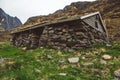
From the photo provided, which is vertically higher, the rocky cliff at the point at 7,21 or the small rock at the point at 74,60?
the rocky cliff at the point at 7,21

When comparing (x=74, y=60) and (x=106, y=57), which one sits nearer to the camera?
(x=74, y=60)

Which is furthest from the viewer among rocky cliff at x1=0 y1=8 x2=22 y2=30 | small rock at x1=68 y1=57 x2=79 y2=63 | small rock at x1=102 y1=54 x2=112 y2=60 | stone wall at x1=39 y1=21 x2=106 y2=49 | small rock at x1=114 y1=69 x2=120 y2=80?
rocky cliff at x1=0 y1=8 x2=22 y2=30

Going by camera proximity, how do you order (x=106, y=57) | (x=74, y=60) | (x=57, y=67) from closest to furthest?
(x=57, y=67) → (x=74, y=60) → (x=106, y=57)

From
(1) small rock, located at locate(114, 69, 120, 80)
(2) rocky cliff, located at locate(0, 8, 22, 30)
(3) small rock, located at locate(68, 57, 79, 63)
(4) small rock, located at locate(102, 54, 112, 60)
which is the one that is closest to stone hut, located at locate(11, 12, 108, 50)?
(4) small rock, located at locate(102, 54, 112, 60)

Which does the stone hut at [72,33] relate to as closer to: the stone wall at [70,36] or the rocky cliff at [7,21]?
the stone wall at [70,36]

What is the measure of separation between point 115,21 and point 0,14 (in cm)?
7788

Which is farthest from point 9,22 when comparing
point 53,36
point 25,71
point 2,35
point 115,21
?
point 25,71

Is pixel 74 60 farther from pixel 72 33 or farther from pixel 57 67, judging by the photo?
pixel 72 33

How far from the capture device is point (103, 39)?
24.7 meters

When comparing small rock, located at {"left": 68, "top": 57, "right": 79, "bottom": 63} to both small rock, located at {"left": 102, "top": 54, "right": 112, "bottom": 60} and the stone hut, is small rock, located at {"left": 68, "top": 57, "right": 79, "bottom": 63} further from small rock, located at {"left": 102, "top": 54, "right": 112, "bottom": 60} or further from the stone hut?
the stone hut


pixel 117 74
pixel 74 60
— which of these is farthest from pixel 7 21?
pixel 117 74

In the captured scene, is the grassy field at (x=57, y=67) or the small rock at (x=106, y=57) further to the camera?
the small rock at (x=106, y=57)

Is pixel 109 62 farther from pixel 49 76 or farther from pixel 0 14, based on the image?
pixel 0 14

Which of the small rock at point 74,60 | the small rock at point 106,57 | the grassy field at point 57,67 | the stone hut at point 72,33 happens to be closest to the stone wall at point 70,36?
the stone hut at point 72,33
